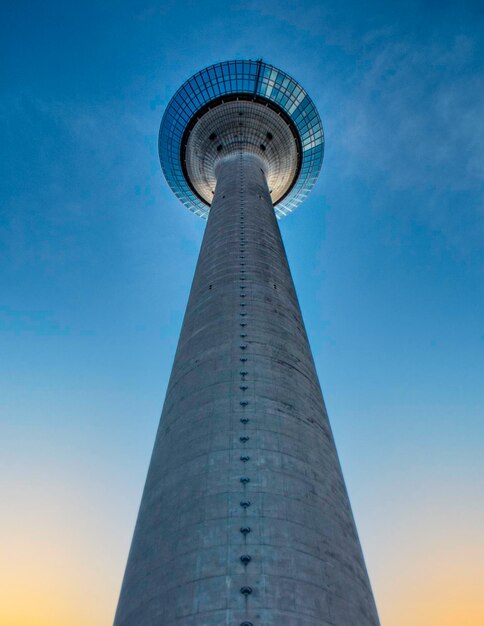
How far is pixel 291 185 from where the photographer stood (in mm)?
46875

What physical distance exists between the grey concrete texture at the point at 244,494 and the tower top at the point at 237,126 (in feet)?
75.1

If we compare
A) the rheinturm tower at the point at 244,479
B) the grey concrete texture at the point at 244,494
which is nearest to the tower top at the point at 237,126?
the rheinturm tower at the point at 244,479

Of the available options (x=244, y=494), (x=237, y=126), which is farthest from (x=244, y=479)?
(x=237, y=126)

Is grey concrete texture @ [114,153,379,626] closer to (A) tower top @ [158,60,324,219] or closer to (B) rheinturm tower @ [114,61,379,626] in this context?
(B) rheinturm tower @ [114,61,379,626]

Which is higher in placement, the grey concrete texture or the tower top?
the tower top

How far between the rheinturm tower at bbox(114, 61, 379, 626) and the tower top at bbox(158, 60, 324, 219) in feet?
52.1

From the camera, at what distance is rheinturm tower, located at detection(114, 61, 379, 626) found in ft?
33.1

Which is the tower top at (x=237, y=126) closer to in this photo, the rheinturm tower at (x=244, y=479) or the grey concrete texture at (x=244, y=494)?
the rheinturm tower at (x=244, y=479)

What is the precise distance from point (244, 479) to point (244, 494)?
0.42 meters

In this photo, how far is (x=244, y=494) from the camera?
11.9 m

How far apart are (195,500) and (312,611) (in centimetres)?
359

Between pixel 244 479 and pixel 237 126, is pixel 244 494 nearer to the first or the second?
pixel 244 479

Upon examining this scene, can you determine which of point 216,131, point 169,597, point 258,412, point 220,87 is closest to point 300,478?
point 258,412

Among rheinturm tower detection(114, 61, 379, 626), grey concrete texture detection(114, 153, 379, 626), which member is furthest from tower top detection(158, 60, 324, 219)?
grey concrete texture detection(114, 153, 379, 626)
